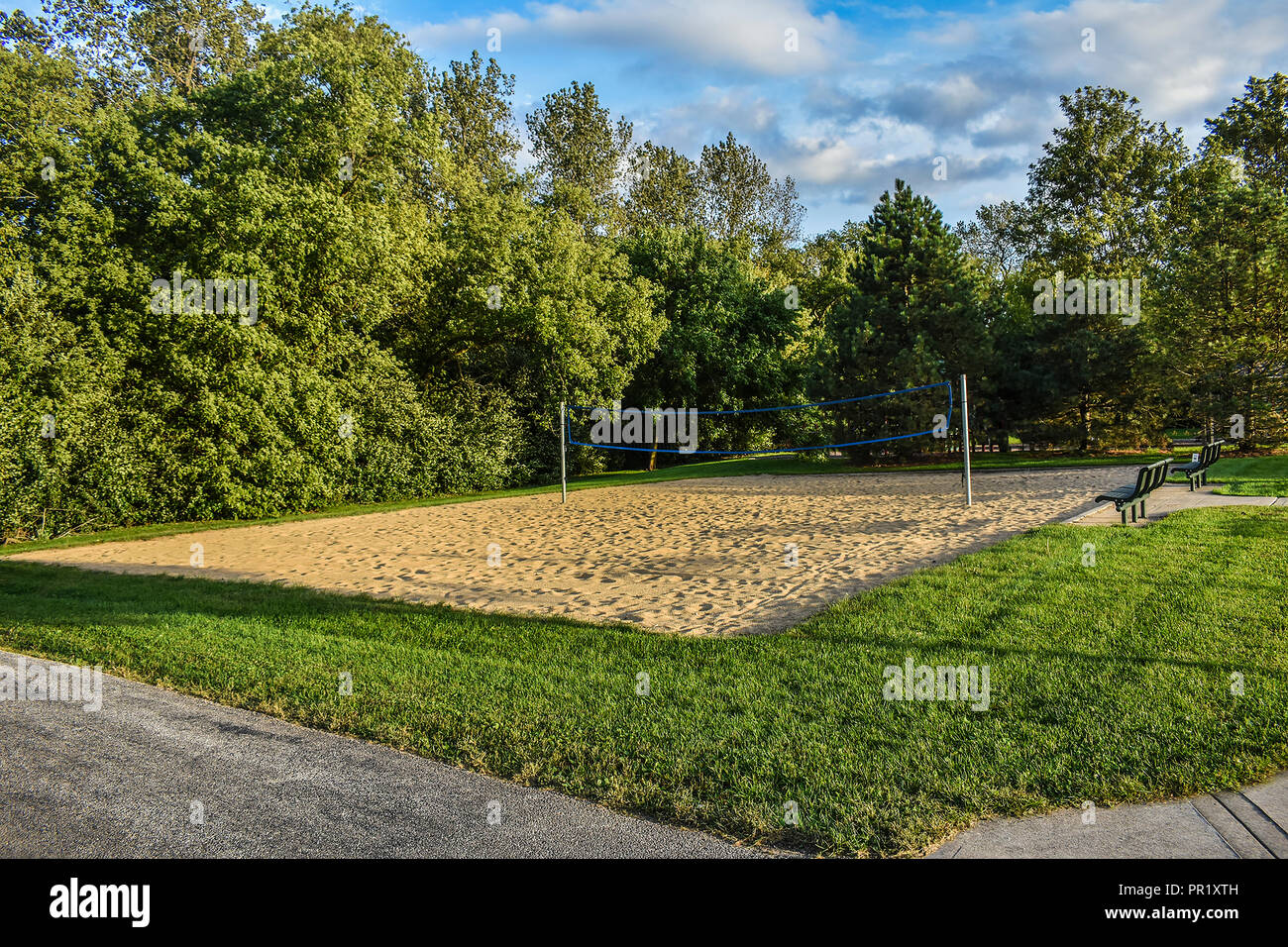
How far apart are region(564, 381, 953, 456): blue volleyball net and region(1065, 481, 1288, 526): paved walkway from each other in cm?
663

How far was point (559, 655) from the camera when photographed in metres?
5.46

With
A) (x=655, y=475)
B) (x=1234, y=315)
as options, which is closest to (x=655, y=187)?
(x=655, y=475)

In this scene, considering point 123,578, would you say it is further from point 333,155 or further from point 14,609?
point 333,155

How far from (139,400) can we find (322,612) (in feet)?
39.5

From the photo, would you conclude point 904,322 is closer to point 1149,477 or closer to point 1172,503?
point 1172,503

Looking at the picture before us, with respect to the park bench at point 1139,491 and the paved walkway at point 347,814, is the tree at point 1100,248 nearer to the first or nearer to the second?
the park bench at point 1139,491

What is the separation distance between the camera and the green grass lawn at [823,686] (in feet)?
10.6

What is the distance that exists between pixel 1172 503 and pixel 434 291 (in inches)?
792

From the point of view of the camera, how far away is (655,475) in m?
26.8

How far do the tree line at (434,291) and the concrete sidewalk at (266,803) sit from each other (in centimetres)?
1364

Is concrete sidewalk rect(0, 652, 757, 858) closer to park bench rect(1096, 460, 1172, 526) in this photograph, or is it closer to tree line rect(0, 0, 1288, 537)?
park bench rect(1096, 460, 1172, 526)

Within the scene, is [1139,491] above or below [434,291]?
below

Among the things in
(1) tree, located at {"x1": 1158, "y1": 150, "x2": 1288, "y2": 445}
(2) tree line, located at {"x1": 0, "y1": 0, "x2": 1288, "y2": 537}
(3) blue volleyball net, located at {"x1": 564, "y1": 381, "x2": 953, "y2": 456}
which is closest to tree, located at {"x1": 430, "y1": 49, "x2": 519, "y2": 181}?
(2) tree line, located at {"x1": 0, "y1": 0, "x2": 1288, "y2": 537}

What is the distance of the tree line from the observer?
51.8 feet
